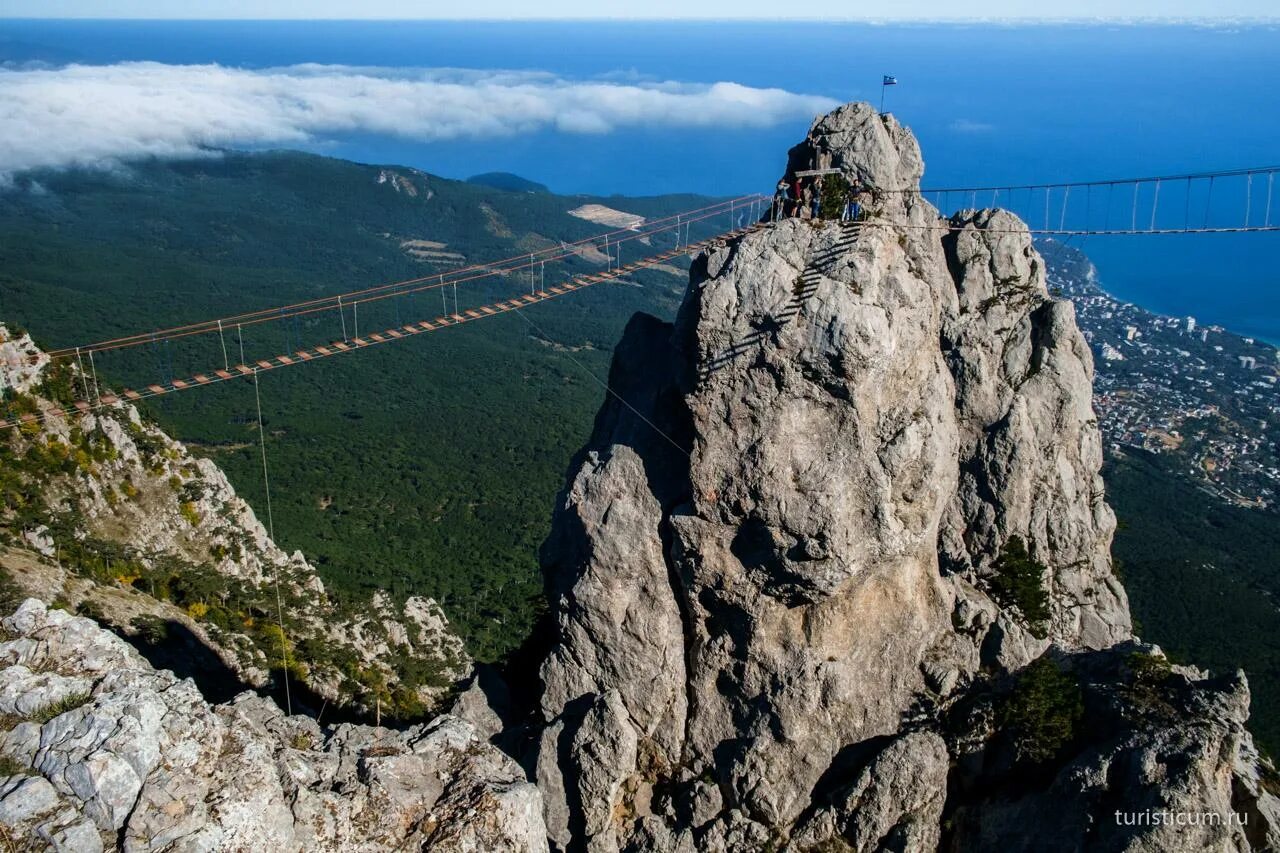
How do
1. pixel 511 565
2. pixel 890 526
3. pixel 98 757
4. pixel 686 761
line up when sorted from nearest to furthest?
pixel 98 757
pixel 890 526
pixel 686 761
pixel 511 565

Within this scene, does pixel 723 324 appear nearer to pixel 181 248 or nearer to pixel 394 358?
pixel 394 358

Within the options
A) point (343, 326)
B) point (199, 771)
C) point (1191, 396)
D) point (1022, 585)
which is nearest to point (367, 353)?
point (343, 326)

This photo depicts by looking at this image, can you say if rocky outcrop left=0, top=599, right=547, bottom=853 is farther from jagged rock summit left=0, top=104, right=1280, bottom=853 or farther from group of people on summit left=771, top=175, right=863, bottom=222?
group of people on summit left=771, top=175, right=863, bottom=222

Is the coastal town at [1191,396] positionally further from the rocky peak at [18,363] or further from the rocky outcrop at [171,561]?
the rocky peak at [18,363]

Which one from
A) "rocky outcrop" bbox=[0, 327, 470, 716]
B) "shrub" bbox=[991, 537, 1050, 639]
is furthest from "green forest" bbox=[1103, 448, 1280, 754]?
"rocky outcrop" bbox=[0, 327, 470, 716]

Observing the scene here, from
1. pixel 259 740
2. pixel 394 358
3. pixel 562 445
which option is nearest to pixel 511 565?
pixel 562 445

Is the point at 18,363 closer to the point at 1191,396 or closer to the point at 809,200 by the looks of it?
the point at 809,200
